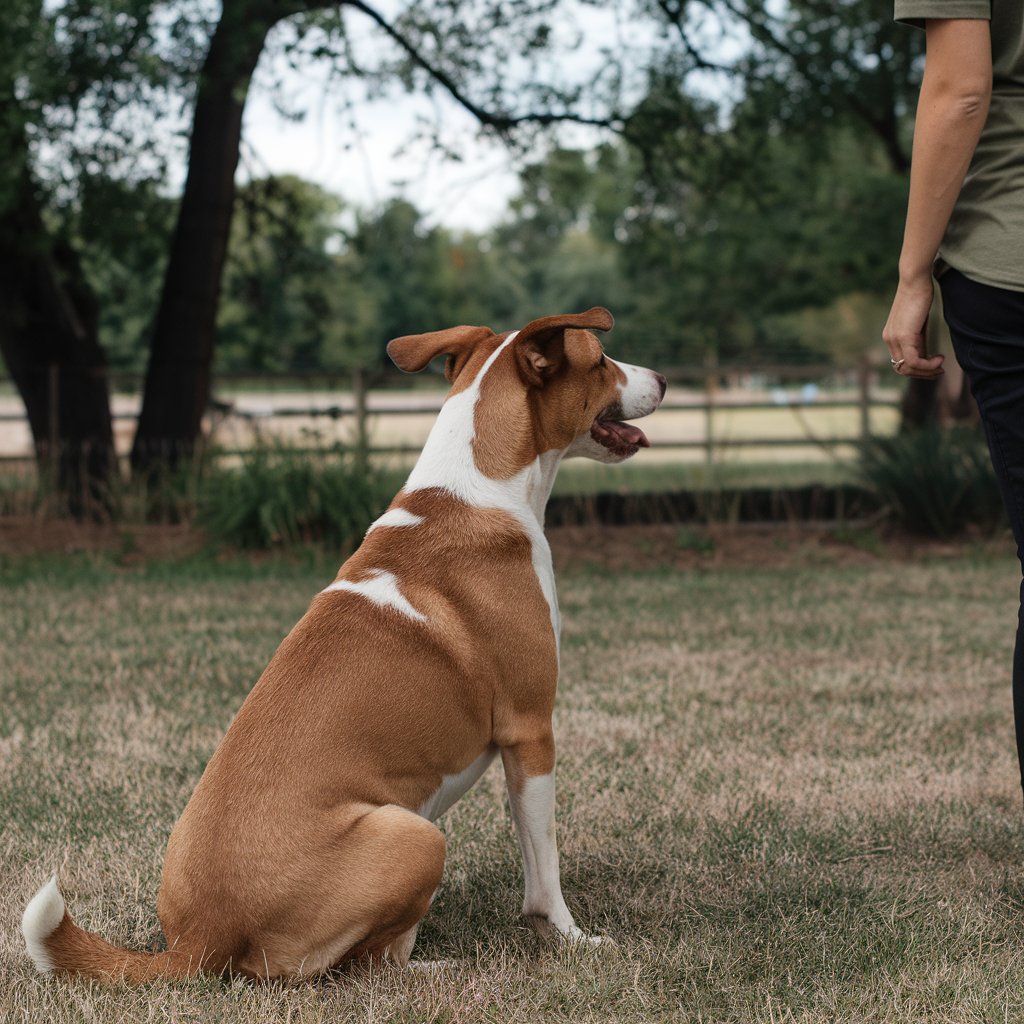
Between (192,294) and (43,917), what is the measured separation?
10.9 m

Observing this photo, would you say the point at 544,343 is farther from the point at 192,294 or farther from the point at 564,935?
the point at 192,294

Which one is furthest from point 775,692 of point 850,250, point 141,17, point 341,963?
point 850,250

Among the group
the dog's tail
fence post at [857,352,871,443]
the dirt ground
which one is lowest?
the dirt ground

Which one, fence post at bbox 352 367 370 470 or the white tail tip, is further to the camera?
fence post at bbox 352 367 370 470

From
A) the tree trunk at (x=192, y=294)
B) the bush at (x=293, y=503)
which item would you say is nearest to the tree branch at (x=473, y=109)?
the tree trunk at (x=192, y=294)

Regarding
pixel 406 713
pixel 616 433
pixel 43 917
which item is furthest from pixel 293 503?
pixel 43 917

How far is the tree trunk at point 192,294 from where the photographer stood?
12.7 m

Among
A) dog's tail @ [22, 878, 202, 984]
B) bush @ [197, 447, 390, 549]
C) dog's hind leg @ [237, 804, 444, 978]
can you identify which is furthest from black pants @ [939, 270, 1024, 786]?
bush @ [197, 447, 390, 549]

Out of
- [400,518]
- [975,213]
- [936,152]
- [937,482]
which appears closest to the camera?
[936,152]

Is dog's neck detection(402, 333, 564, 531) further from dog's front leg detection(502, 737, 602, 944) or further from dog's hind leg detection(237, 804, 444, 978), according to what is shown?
dog's hind leg detection(237, 804, 444, 978)

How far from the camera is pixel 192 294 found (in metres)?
12.8

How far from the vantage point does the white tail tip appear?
2.67 m

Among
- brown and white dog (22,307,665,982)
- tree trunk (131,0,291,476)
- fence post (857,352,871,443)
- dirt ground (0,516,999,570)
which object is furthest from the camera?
fence post (857,352,871,443)

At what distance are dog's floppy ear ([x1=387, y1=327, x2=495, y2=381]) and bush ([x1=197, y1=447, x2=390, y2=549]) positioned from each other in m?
7.52
